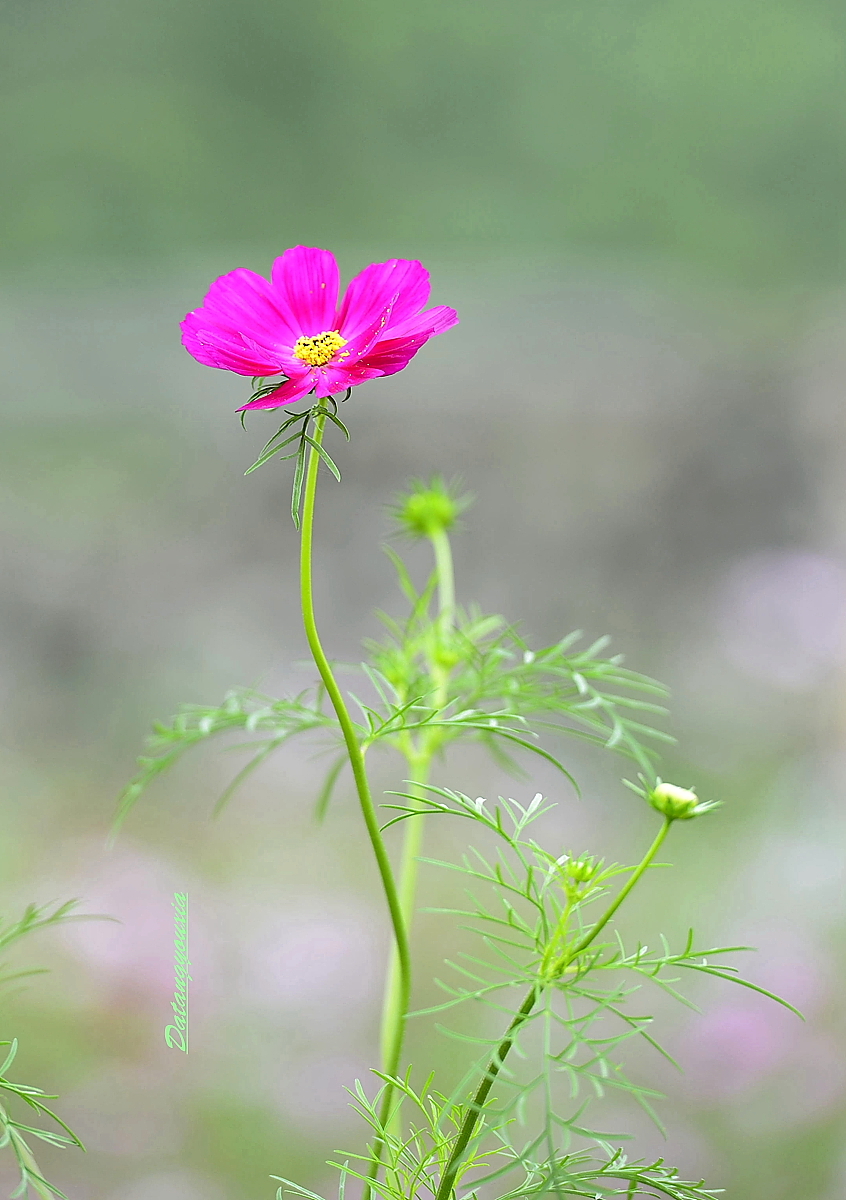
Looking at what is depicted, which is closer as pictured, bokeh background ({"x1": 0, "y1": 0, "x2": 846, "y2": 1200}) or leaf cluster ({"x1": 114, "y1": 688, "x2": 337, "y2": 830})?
leaf cluster ({"x1": 114, "y1": 688, "x2": 337, "y2": 830})

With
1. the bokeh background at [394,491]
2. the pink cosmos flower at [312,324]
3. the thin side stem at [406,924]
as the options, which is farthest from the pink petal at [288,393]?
the bokeh background at [394,491]

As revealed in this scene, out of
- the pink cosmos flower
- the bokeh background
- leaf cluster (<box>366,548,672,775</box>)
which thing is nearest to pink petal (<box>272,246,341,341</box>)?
the pink cosmos flower

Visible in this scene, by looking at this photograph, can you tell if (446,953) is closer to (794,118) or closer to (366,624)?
(366,624)

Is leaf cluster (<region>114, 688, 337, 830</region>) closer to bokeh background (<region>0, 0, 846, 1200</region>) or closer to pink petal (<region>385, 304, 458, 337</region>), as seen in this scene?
pink petal (<region>385, 304, 458, 337</region>)

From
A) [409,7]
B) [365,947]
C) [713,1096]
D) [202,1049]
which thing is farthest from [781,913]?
[409,7]

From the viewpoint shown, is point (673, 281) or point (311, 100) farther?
point (311, 100)

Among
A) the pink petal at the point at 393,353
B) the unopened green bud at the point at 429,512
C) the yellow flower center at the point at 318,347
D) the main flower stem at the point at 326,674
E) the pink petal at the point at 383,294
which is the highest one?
the unopened green bud at the point at 429,512

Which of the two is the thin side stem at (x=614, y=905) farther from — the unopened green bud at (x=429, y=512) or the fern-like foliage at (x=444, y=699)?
the unopened green bud at (x=429, y=512)
